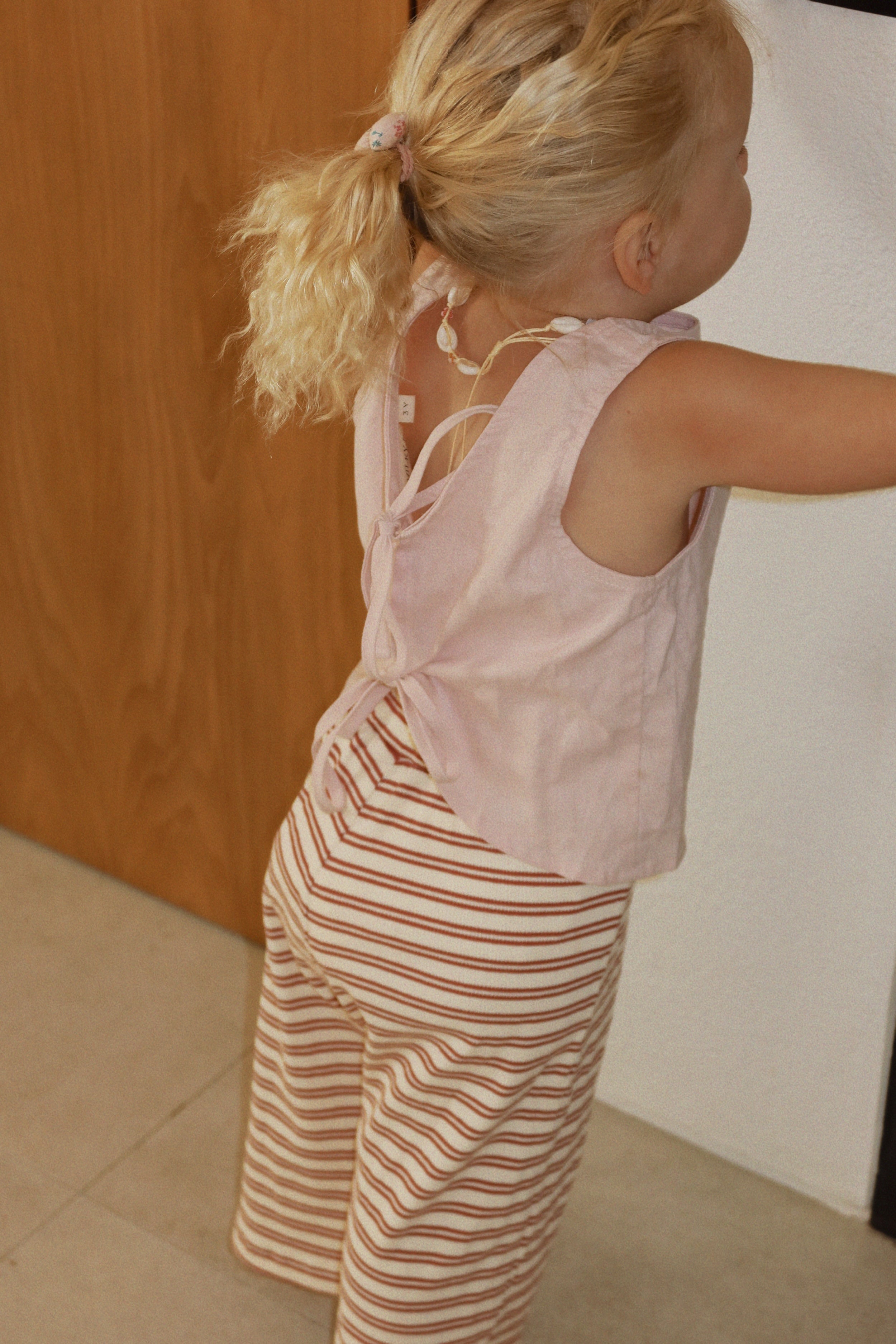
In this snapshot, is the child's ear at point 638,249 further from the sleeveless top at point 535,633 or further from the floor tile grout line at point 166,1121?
the floor tile grout line at point 166,1121

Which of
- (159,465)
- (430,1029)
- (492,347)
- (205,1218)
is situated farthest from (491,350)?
(205,1218)

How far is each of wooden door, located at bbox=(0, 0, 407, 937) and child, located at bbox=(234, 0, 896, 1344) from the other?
1.27 feet

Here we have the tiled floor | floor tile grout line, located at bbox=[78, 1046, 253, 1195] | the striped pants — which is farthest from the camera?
floor tile grout line, located at bbox=[78, 1046, 253, 1195]

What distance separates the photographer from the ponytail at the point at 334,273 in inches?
33.3

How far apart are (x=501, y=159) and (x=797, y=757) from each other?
715 mm

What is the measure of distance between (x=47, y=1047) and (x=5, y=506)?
0.69 metres

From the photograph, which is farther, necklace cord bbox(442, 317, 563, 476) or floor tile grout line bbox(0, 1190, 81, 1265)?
floor tile grout line bbox(0, 1190, 81, 1265)

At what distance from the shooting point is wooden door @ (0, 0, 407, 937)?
142cm

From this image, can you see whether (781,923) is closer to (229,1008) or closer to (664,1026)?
(664,1026)

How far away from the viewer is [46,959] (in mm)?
1869

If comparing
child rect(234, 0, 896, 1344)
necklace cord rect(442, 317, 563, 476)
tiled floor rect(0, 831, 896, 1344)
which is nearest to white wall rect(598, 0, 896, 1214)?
tiled floor rect(0, 831, 896, 1344)

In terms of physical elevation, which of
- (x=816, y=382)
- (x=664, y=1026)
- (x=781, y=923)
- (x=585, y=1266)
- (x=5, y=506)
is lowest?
(x=585, y=1266)

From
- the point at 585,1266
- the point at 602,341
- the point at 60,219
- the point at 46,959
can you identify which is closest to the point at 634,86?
the point at 602,341

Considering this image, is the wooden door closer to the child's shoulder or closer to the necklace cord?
the necklace cord
